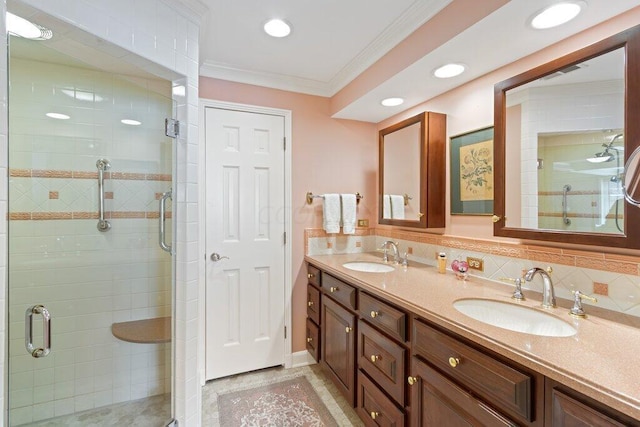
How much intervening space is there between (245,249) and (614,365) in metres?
2.07

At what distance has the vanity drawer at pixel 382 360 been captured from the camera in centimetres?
136

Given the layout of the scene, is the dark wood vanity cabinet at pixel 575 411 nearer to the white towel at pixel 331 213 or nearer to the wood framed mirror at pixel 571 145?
the wood framed mirror at pixel 571 145

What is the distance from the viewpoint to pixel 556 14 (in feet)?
3.88

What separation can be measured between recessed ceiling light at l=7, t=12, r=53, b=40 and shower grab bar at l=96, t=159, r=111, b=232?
0.78 m

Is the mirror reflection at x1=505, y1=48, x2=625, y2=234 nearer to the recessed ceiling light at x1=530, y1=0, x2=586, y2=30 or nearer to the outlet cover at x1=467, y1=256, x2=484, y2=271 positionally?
the recessed ceiling light at x1=530, y1=0, x2=586, y2=30

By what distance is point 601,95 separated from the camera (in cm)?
116

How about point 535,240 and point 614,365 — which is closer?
point 614,365

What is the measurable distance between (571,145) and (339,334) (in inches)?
63.7

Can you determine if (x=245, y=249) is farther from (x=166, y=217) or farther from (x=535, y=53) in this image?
(x=535, y=53)

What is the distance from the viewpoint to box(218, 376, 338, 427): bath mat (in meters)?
1.80

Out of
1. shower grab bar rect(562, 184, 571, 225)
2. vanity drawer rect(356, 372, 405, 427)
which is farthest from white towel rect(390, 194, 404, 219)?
vanity drawer rect(356, 372, 405, 427)

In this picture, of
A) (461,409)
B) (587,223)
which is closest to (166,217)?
(461,409)

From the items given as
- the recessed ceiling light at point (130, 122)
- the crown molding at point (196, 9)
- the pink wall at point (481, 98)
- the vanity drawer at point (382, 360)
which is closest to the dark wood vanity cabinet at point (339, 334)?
the vanity drawer at point (382, 360)

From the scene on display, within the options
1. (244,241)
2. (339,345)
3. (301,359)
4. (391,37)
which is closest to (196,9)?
(391,37)
